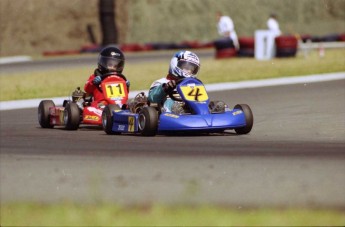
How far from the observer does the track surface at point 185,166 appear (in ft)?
24.1

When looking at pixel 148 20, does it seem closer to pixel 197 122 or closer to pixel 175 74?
pixel 175 74

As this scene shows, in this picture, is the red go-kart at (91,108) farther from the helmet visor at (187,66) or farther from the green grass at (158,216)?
the green grass at (158,216)

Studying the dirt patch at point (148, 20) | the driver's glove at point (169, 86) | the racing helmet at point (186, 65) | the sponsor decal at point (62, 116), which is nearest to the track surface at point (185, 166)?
the sponsor decal at point (62, 116)

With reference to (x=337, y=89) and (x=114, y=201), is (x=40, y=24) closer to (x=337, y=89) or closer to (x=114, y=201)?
(x=337, y=89)

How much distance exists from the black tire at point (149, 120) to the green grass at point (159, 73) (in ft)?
25.4

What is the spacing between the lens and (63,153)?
9.96 metres

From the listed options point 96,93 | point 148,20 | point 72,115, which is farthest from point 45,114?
point 148,20

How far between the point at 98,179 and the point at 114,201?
3.58 feet

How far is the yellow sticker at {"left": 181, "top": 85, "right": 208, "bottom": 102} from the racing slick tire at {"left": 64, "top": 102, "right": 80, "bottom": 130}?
74.8 inches

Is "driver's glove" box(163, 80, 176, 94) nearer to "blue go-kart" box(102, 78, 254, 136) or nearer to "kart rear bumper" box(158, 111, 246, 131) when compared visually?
"blue go-kart" box(102, 78, 254, 136)

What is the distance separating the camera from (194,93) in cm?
1139

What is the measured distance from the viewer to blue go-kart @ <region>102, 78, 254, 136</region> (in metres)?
11.1

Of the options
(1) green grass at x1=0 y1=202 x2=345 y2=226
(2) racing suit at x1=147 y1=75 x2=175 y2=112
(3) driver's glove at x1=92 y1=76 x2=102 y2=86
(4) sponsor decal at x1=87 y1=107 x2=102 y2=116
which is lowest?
(1) green grass at x1=0 y1=202 x2=345 y2=226

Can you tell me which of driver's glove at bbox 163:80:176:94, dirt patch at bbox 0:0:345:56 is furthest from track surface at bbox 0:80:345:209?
dirt patch at bbox 0:0:345:56
